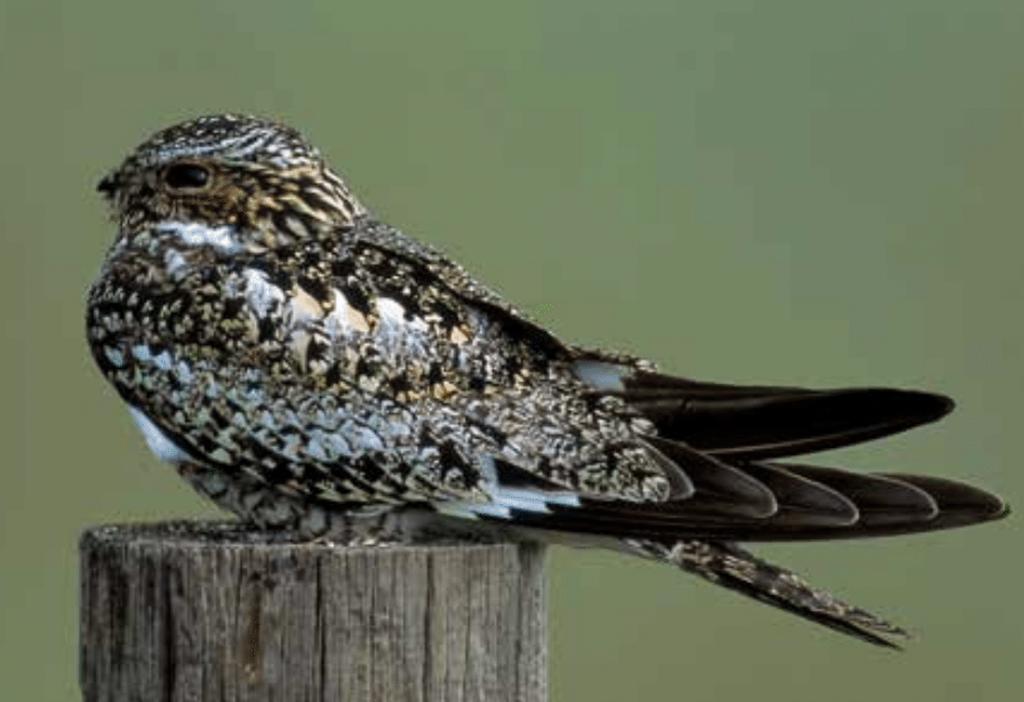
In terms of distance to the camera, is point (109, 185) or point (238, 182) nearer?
point (238, 182)

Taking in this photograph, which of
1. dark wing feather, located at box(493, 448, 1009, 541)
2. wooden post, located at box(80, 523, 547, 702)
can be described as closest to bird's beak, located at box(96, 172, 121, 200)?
dark wing feather, located at box(493, 448, 1009, 541)

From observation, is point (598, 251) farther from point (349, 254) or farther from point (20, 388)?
point (349, 254)

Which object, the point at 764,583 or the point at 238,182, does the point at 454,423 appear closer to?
the point at 764,583

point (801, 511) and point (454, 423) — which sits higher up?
point (454, 423)

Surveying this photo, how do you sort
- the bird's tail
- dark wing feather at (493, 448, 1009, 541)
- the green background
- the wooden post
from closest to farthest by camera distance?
the wooden post < dark wing feather at (493, 448, 1009, 541) < the bird's tail < the green background

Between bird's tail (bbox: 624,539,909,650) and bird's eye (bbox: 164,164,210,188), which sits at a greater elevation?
bird's eye (bbox: 164,164,210,188)

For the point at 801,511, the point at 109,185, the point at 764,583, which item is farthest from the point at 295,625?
the point at 109,185

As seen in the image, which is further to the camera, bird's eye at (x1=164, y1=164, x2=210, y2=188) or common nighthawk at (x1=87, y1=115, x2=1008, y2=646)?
bird's eye at (x1=164, y1=164, x2=210, y2=188)

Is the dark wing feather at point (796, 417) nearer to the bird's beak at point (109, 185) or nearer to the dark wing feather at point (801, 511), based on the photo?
the dark wing feather at point (801, 511)

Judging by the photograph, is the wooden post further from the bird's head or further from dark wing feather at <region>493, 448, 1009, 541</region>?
the bird's head
